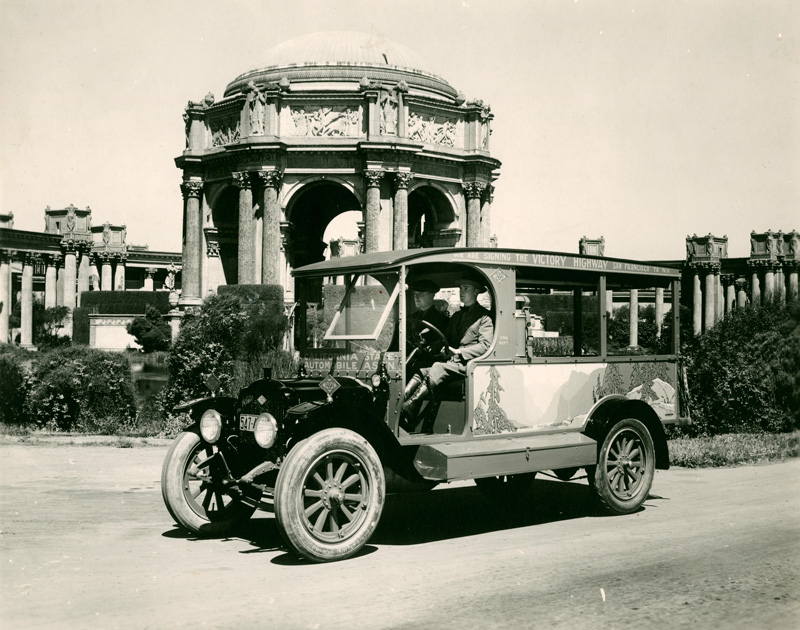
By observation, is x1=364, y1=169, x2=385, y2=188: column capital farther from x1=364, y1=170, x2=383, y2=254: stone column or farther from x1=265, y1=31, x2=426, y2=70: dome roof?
x1=265, y1=31, x2=426, y2=70: dome roof

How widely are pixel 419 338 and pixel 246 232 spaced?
34800mm

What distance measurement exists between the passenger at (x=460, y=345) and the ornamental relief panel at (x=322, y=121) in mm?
33750

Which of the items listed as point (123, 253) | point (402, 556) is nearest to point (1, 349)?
point (402, 556)

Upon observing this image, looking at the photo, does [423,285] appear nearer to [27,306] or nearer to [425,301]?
[425,301]

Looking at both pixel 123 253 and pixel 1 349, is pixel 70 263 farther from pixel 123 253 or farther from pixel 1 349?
pixel 1 349

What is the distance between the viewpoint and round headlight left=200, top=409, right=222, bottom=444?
8719mm

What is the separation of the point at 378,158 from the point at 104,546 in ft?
114

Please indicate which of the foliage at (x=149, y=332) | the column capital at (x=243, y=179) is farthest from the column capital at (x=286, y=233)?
the foliage at (x=149, y=332)

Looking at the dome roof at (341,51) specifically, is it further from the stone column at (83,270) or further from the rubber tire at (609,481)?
the stone column at (83,270)

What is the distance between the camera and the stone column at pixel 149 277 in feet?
433

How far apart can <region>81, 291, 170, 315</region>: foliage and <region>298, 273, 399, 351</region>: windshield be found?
81.5m

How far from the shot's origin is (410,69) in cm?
4522

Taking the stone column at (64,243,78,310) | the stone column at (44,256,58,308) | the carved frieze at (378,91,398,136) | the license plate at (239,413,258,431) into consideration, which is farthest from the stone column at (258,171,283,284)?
the stone column at (44,256,58,308)

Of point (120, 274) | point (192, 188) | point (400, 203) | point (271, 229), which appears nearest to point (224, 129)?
point (192, 188)
